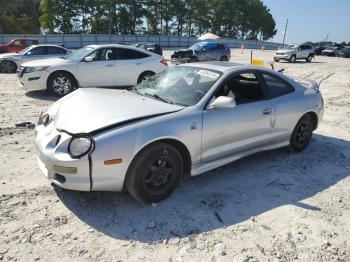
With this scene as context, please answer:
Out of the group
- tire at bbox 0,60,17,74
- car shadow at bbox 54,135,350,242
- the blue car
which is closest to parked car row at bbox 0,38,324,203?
car shadow at bbox 54,135,350,242

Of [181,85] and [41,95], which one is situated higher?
[181,85]

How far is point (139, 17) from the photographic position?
67.6 meters

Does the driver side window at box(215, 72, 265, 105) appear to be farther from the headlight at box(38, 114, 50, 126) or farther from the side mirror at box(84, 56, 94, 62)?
the side mirror at box(84, 56, 94, 62)

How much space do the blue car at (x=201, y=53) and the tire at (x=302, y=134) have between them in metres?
16.5

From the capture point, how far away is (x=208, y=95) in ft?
14.5

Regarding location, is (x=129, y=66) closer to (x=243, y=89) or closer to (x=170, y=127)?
(x=243, y=89)

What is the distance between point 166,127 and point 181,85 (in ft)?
3.41

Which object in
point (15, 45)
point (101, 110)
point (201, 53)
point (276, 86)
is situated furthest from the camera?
point (201, 53)

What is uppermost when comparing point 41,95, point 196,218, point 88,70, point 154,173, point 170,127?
point 88,70

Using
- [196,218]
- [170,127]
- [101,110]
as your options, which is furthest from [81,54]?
[196,218]

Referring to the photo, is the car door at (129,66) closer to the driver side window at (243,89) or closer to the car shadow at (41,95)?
the car shadow at (41,95)

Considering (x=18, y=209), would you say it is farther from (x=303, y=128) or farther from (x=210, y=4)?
(x=210, y=4)

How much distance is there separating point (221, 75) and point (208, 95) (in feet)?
1.44

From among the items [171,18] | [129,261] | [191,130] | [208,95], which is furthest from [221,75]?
[171,18]
